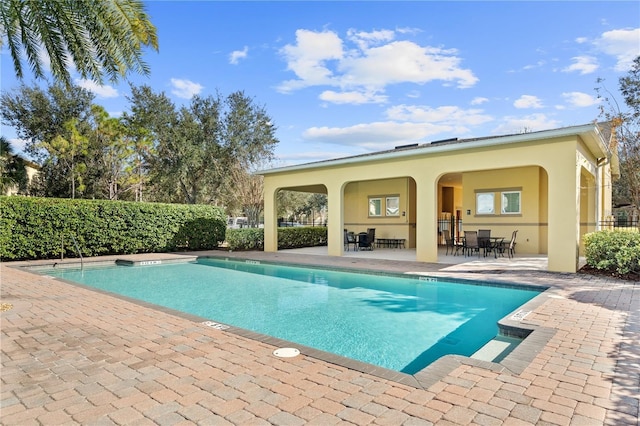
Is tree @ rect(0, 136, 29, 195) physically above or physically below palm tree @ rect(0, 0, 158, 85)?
below

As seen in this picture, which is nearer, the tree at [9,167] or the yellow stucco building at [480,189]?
the yellow stucco building at [480,189]

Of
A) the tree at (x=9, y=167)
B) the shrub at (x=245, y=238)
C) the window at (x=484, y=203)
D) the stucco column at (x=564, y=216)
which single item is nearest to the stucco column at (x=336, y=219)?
the shrub at (x=245, y=238)

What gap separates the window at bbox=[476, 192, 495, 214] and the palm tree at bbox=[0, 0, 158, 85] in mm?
13885

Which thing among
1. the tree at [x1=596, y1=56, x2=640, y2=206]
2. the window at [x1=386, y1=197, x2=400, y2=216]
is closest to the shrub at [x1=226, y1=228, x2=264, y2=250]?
the window at [x1=386, y1=197, x2=400, y2=216]

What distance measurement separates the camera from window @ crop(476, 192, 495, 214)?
16625mm

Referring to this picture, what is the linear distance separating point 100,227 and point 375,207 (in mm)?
13222

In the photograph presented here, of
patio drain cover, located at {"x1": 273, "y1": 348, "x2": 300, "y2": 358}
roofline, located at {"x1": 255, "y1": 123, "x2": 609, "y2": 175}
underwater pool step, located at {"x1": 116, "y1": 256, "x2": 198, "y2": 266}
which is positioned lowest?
A: underwater pool step, located at {"x1": 116, "y1": 256, "x2": 198, "y2": 266}

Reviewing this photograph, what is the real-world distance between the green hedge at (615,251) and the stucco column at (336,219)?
8.67 meters

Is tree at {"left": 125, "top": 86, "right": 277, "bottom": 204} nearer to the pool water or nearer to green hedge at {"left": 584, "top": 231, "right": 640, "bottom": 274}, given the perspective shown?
the pool water

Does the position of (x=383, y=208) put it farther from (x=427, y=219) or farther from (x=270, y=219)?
(x=427, y=219)

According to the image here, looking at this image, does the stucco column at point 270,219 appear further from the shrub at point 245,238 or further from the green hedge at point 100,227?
the green hedge at point 100,227

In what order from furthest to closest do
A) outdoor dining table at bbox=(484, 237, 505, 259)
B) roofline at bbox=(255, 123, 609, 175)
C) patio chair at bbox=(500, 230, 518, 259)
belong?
patio chair at bbox=(500, 230, 518, 259) < outdoor dining table at bbox=(484, 237, 505, 259) < roofline at bbox=(255, 123, 609, 175)

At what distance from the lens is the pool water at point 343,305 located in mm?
6070

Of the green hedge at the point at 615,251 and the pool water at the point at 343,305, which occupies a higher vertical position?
the green hedge at the point at 615,251
